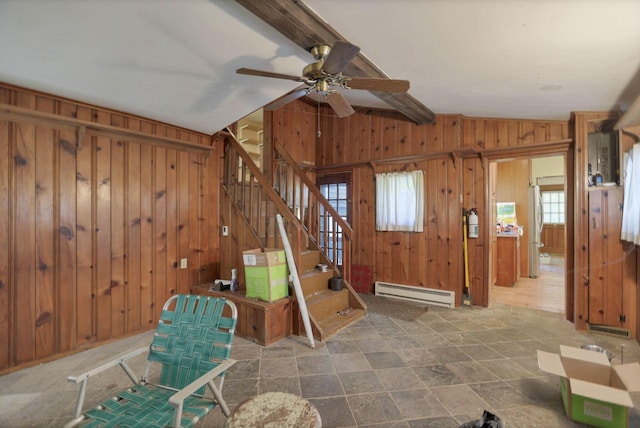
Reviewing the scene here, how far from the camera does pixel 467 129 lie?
414 cm

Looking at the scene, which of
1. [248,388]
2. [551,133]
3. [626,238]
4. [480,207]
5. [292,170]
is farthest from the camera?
[292,170]

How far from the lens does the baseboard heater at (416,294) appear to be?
4137mm

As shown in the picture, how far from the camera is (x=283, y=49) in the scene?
2.33 metres

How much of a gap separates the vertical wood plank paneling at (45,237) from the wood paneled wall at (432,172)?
114 inches

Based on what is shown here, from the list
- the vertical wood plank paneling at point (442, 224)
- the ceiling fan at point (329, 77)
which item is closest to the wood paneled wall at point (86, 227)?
the ceiling fan at point (329, 77)

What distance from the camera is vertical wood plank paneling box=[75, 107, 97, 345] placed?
278 centimetres

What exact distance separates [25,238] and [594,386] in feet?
14.6

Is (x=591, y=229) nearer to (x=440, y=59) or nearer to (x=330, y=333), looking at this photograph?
(x=440, y=59)

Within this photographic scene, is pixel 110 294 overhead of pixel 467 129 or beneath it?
beneath

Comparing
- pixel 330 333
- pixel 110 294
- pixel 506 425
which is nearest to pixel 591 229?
pixel 506 425

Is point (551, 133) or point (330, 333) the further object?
point (551, 133)

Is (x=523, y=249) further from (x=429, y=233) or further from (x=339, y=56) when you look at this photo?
(x=339, y=56)

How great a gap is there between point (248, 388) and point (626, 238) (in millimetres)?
3961

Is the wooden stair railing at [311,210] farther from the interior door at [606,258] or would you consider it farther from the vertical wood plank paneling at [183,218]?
the interior door at [606,258]
